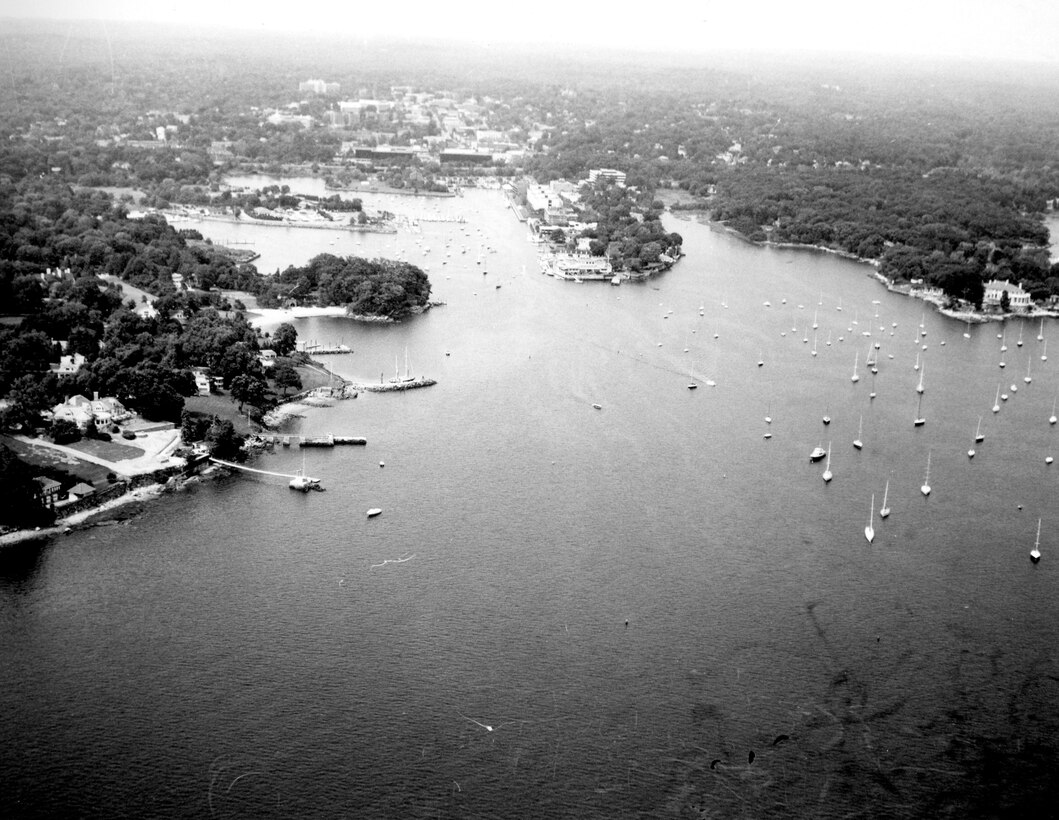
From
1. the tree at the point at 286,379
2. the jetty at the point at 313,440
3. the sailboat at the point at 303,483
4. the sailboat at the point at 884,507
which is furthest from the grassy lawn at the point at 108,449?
the sailboat at the point at 884,507

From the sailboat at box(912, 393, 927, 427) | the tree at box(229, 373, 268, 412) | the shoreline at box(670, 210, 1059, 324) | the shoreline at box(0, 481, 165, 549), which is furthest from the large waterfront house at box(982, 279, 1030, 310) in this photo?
the shoreline at box(0, 481, 165, 549)

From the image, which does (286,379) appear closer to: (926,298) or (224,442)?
(224,442)

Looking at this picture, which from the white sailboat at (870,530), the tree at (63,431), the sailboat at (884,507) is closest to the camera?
the white sailboat at (870,530)

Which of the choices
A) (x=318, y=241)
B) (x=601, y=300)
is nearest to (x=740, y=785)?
(x=601, y=300)

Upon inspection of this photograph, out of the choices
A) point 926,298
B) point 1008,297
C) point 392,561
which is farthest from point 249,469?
point 1008,297

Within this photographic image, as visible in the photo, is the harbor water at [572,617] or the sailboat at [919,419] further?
the sailboat at [919,419]

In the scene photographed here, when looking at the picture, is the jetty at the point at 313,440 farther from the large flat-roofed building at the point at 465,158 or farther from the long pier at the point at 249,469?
the large flat-roofed building at the point at 465,158
